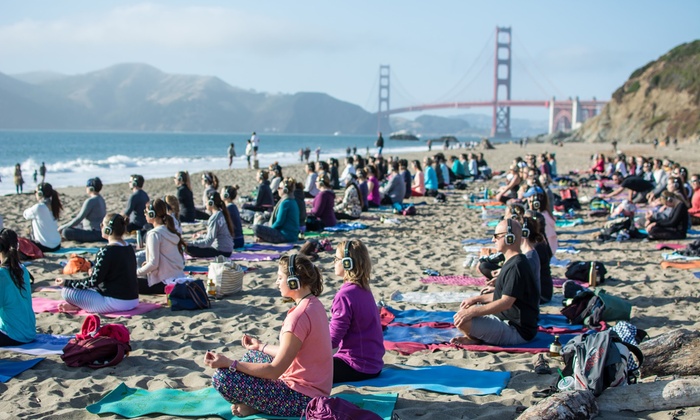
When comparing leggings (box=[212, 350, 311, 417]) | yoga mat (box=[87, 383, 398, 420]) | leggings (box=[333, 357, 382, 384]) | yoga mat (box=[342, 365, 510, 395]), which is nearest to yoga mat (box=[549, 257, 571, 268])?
yoga mat (box=[342, 365, 510, 395])

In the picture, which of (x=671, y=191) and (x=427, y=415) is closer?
(x=427, y=415)

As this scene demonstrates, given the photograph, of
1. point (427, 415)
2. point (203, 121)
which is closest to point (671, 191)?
point (427, 415)

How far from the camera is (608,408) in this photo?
10.5 ft

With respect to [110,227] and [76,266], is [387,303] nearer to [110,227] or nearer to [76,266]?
[110,227]

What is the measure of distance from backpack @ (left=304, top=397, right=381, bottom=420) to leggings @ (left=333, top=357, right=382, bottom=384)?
0.68 meters

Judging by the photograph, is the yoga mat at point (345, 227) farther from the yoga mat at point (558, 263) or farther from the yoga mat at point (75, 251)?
the yoga mat at point (558, 263)

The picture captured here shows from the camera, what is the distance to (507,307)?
14.0 ft

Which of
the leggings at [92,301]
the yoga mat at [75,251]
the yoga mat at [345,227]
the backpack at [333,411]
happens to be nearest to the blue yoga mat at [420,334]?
the backpack at [333,411]

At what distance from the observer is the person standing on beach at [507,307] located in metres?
4.24

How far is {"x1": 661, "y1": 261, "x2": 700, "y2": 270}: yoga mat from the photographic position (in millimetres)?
6844

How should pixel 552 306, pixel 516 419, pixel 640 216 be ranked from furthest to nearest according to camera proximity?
pixel 640 216 → pixel 552 306 → pixel 516 419

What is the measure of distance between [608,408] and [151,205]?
398cm

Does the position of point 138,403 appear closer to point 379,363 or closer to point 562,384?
point 379,363

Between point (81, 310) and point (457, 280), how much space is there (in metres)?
3.32
